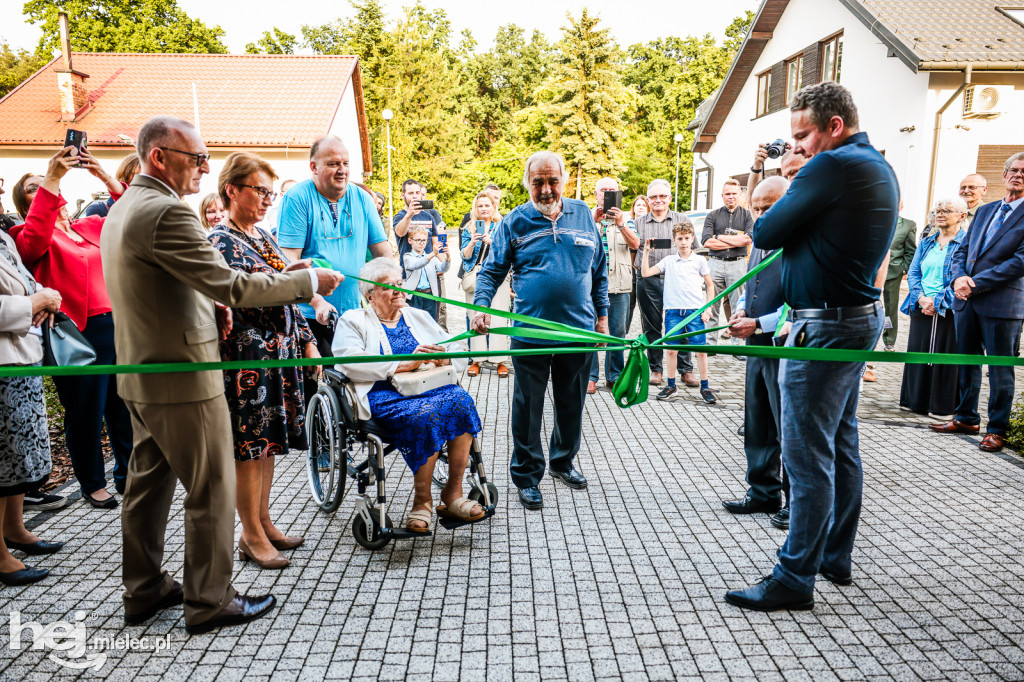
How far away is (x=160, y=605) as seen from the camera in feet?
10.5

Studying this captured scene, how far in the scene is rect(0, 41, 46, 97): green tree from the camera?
150 feet

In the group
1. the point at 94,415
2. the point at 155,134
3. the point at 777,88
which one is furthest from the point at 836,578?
the point at 777,88

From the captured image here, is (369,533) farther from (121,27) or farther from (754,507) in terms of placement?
(121,27)

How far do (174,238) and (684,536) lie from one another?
310cm

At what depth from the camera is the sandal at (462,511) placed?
4066mm

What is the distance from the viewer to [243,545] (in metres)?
3.73

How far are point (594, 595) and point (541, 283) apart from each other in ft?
6.67

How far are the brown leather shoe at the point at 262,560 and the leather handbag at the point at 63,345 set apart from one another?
1.39 meters

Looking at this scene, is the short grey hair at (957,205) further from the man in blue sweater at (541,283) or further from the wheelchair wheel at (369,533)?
the wheelchair wheel at (369,533)

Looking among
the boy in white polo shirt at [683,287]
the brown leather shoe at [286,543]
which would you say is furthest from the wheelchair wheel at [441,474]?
the boy in white polo shirt at [683,287]

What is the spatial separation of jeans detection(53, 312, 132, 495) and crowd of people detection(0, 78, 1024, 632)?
0.6 inches

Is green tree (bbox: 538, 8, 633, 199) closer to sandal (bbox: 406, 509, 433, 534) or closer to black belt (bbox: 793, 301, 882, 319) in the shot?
sandal (bbox: 406, 509, 433, 534)

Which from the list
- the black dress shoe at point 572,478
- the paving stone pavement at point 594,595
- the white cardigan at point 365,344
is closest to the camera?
the paving stone pavement at point 594,595

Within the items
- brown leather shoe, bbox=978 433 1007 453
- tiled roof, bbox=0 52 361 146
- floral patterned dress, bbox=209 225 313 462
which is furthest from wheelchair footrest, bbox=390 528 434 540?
tiled roof, bbox=0 52 361 146
